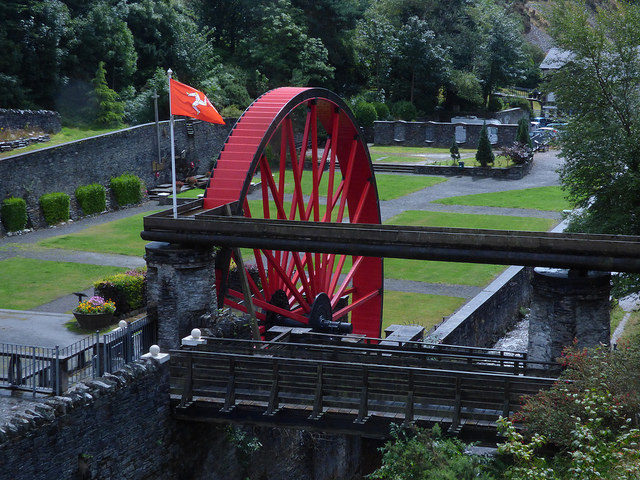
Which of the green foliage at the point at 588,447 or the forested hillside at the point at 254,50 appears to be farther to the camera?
the forested hillside at the point at 254,50

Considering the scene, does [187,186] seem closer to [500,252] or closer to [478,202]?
[478,202]

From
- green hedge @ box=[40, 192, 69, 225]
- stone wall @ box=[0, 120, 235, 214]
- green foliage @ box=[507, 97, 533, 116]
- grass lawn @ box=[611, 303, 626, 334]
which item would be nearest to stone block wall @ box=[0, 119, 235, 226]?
stone wall @ box=[0, 120, 235, 214]

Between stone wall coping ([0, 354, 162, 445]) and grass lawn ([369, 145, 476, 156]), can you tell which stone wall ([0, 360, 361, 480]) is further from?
grass lawn ([369, 145, 476, 156])

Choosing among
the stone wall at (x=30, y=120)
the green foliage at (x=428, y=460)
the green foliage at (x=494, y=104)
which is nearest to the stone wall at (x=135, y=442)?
the green foliage at (x=428, y=460)

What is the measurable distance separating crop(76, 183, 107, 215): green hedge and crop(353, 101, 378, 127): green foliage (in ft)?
73.4

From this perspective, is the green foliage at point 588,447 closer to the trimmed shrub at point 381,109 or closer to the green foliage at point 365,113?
the green foliage at point 365,113

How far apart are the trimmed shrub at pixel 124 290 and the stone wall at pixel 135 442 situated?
20.9ft

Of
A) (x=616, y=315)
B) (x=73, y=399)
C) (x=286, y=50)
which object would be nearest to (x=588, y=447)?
(x=73, y=399)

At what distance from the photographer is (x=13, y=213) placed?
98.8ft

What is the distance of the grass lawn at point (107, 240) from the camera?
28.9 m

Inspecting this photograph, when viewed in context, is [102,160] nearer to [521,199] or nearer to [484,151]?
[521,199]

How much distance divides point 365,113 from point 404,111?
3.61m

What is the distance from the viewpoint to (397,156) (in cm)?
5031

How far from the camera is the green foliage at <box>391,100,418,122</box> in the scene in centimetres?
5694
